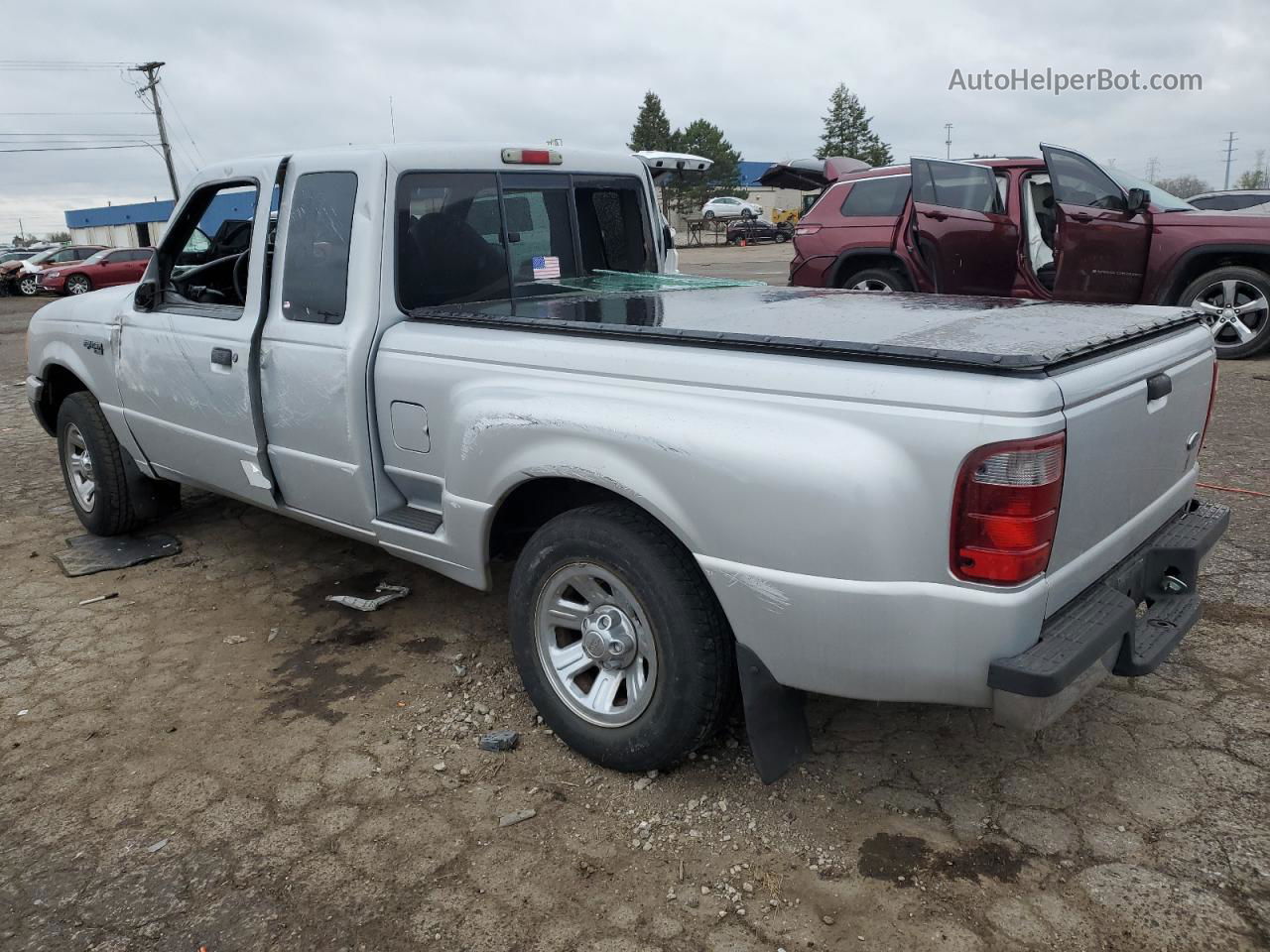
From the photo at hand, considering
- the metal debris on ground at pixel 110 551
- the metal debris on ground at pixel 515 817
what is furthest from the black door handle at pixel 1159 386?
the metal debris on ground at pixel 110 551

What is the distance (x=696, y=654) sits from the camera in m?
2.58

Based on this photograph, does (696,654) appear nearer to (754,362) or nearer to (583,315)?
(754,362)

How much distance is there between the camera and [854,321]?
281 cm

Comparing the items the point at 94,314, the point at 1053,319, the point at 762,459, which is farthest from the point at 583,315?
the point at 94,314

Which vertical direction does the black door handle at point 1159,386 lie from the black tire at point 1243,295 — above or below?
above

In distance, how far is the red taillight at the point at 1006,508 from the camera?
208 centimetres

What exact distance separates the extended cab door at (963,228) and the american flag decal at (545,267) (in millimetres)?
4861

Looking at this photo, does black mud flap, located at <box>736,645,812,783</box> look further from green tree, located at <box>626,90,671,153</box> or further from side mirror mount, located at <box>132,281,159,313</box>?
green tree, located at <box>626,90,671,153</box>

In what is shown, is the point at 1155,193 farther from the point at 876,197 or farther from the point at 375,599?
the point at 375,599

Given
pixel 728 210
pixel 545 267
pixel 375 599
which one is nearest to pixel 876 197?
pixel 545 267

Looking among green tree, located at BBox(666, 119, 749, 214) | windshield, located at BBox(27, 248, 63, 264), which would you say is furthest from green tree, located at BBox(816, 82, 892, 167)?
windshield, located at BBox(27, 248, 63, 264)

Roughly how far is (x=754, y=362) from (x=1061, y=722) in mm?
1707

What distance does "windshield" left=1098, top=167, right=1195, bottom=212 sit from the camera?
26.3 ft

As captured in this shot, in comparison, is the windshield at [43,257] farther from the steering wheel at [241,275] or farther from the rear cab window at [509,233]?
the rear cab window at [509,233]
